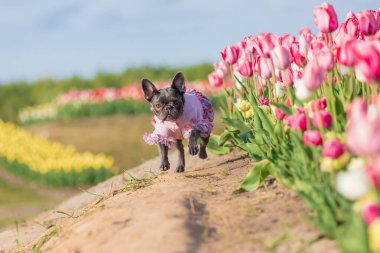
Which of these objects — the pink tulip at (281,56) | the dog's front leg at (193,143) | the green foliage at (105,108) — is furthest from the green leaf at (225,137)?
the green foliage at (105,108)

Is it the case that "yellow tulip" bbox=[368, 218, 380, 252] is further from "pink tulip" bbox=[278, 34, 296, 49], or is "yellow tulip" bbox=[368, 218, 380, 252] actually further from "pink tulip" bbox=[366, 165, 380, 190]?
"pink tulip" bbox=[278, 34, 296, 49]

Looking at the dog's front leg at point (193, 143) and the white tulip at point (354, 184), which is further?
the dog's front leg at point (193, 143)

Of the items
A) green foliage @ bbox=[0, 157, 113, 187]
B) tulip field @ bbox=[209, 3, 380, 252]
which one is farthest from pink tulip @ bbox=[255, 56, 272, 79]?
green foliage @ bbox=[0, 157, 113, 187]

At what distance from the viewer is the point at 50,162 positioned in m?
16.3

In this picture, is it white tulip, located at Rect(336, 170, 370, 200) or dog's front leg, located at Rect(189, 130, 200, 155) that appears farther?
dog's front leg, located at Rect(189, 130, 200, 155)

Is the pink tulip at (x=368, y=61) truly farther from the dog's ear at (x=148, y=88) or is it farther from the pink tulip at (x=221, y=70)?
the pink tulip at (x=221, y=70)

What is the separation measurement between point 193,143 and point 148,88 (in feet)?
2.23

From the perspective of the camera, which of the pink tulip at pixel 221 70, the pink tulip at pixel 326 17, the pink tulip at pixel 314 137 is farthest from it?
the pink tulip at pixel 221 70

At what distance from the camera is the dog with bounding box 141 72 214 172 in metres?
6.45

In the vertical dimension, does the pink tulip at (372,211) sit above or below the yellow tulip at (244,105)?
below

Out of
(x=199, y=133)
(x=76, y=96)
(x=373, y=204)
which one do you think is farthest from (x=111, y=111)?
(x=373, y=204)

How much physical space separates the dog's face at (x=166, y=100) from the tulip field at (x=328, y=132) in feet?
1.94

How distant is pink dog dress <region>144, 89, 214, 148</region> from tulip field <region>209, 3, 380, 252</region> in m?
0.54

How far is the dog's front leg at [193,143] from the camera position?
257 inches
